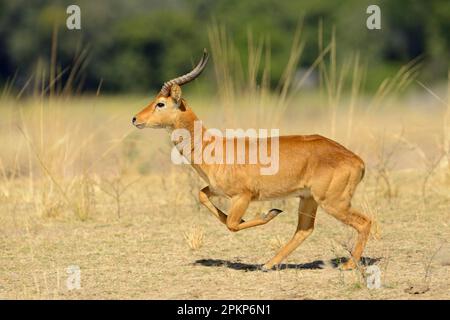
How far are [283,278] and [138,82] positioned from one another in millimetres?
33503

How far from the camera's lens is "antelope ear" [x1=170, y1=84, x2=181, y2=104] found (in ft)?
27.3

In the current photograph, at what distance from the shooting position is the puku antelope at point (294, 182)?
7.91 meters

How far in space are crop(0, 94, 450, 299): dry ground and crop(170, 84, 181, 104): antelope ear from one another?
4.97 feet

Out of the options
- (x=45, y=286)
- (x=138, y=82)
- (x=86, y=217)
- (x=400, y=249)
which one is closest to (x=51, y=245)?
(x=86, y=217)

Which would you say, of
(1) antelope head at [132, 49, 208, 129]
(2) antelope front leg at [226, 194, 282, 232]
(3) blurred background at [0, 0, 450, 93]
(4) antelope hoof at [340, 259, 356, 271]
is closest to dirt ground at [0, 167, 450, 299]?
(4) antelope hoof at [340, 259, 356, 271]

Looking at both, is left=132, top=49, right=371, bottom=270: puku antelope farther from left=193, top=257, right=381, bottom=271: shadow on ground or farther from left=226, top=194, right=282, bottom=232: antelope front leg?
left=193, top=257, right=381, bottom=271: shadow on ground

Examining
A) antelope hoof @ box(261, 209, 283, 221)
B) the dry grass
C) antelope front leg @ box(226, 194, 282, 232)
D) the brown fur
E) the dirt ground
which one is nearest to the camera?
the dirt ground

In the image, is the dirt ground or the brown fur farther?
the brown fur

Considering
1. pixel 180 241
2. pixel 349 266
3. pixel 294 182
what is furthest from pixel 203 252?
pixel 349 266

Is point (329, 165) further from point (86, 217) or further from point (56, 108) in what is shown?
point (56, 108)

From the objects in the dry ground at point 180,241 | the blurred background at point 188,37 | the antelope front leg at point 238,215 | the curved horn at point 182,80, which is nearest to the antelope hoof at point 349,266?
the dry ground at point 180,241

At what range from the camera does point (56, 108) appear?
39.2 feet

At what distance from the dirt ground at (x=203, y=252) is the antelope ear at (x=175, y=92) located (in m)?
1.51

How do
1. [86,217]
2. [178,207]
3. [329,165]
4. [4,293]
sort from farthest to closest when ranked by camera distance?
1. [178,207]
2. [86,217]
3. [329,165]
4. [4,293]
